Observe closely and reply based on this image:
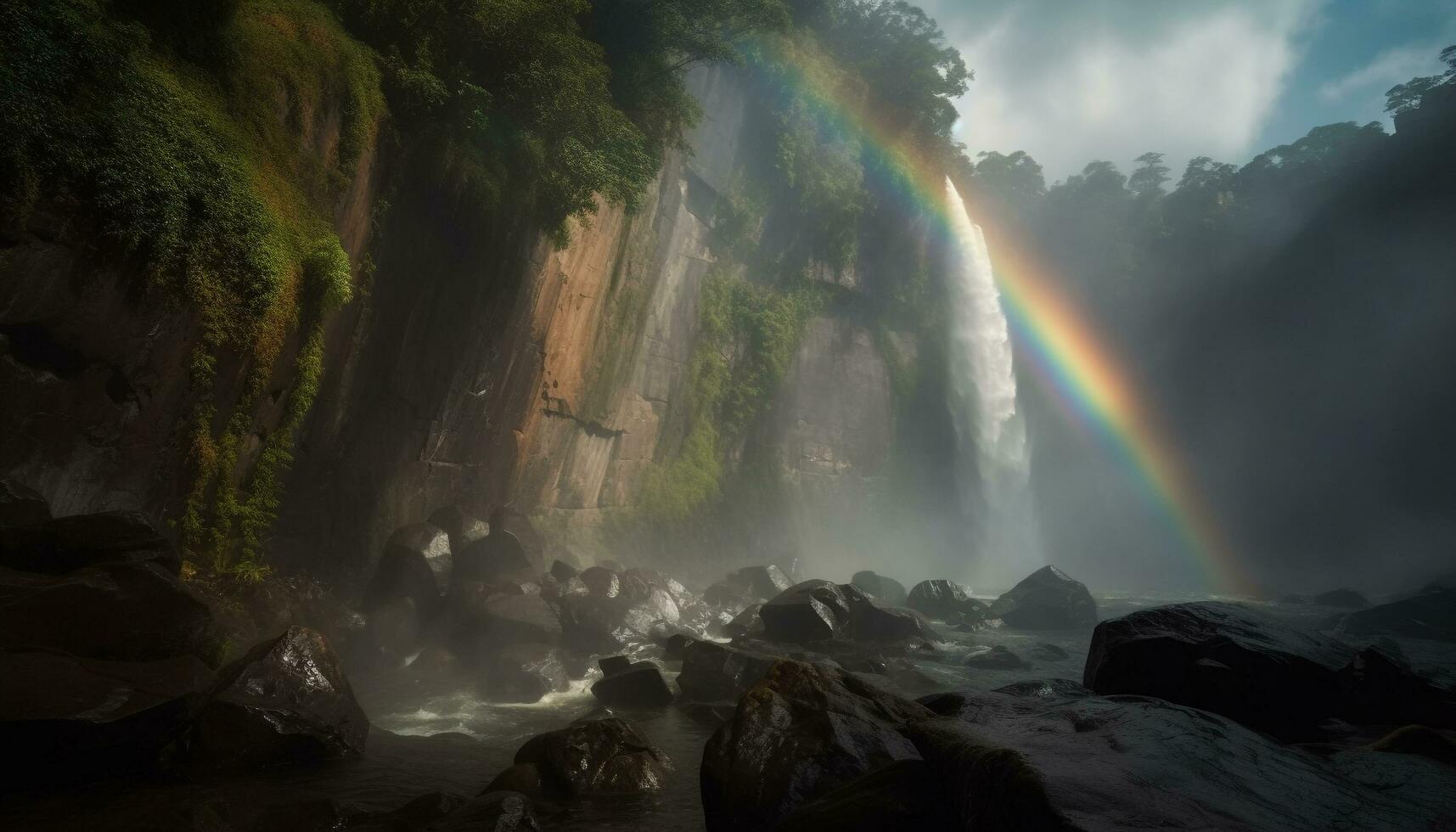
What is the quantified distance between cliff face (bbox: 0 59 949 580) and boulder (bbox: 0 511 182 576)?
4.26ft

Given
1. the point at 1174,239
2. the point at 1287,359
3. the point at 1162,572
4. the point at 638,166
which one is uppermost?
the point at 1174,239

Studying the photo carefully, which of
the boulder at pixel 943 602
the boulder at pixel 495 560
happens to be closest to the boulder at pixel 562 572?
the boulder at pixel 495 560

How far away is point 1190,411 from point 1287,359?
528 centimetres

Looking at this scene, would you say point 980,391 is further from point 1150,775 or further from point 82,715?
point 82,715

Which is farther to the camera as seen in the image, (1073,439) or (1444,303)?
(1073,439)

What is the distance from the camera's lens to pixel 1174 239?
40.1 metres

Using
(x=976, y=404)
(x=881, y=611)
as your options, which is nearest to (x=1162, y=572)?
(x=976, y=404)

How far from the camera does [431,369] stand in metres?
12.2

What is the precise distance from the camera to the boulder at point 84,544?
5.33 m

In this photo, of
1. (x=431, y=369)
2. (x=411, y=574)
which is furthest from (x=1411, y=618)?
(x=431, y=369)

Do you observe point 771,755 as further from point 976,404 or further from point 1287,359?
point 1287,359

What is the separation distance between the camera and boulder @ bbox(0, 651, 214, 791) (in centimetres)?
422

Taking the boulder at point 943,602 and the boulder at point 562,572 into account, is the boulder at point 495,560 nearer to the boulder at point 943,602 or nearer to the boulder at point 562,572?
the boulder at point 562,572

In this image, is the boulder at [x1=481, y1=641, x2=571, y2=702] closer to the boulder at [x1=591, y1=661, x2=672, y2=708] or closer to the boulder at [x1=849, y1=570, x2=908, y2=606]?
the boulder at [x1=591, y1=661, x2=672, y2=708]
